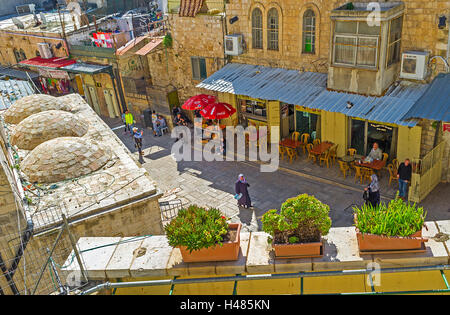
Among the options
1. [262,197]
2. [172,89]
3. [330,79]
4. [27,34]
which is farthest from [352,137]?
[27,34]

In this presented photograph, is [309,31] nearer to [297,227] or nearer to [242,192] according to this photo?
[242,192]

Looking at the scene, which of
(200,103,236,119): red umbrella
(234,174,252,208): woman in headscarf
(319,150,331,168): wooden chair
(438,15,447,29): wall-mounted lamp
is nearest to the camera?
(438,15,447,29): wall-mounted lamp

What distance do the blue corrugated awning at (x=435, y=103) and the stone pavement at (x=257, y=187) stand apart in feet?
10.4

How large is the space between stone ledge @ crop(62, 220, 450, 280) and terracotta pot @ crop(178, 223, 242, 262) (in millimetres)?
76

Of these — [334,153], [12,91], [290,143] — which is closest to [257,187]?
[290,143]

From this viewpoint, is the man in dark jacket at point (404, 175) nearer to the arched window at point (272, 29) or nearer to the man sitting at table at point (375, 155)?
the man sitting at table at point (375, 155)

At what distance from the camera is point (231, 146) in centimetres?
1980

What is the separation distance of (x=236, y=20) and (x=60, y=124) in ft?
31.0

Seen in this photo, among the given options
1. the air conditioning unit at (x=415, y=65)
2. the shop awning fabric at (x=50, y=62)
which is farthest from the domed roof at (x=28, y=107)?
the air conditioning unit at (x=415, y=65)

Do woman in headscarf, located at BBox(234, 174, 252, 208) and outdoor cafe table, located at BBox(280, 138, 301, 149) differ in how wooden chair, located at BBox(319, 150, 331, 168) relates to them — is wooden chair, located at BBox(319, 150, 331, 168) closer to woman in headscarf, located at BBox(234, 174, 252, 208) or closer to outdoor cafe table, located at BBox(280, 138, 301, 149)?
outdoor cafe table, located at BBox(280, 138, 301, 149)

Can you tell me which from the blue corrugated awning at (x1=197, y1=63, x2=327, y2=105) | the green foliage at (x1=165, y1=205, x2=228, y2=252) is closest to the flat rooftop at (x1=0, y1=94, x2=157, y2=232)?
the green foliage at (x1=165, y1=205, x2=228, y2=252)

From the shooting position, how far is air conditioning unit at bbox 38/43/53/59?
96.3 feet

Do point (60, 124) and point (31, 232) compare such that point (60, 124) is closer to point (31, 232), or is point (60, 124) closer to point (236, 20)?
point (31, 232)

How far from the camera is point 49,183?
12250 mm
